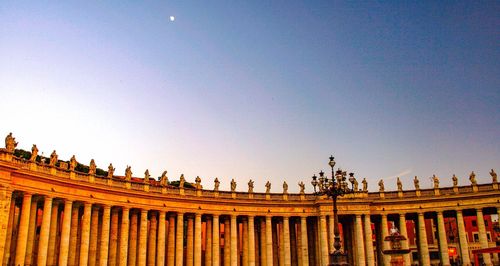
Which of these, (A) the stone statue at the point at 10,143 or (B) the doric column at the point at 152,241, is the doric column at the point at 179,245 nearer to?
(B) the doric column at the point at 152,241

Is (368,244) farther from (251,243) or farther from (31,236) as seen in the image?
(31,236)

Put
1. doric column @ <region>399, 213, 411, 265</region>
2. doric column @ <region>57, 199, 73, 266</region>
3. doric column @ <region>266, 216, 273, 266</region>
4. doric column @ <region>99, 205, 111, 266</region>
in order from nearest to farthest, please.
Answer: doric column @ <region>57, 199, 73, 266</region>
doric column @ <region>99, 205, 111, 266</region>
doric column @ <region>399, 213, 411, 265</region>
doric column @ <region>266, 216, 273, 266</region>

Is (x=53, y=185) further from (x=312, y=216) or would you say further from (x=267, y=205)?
(x=312, y=216)

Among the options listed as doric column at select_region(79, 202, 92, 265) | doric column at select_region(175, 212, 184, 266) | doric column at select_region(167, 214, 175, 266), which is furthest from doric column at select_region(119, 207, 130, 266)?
doric column at select_region(167, 214, 175, 266)

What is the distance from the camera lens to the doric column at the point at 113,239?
54.7m

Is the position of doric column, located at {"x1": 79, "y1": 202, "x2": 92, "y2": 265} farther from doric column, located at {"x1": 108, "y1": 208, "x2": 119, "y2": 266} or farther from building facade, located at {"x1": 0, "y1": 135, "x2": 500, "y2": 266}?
doric column, located at {"x1": 108, "y1": 208, "x2": 119, "y2": 266}

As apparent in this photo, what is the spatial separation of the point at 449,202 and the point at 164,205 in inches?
1583

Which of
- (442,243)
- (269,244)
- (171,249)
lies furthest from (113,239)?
(442,243)

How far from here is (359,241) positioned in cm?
6619

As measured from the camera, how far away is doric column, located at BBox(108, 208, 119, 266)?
5466 cm

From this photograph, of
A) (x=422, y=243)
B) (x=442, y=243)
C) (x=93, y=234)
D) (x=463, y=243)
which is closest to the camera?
(x=93, y=234)

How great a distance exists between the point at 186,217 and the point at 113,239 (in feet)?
42.9

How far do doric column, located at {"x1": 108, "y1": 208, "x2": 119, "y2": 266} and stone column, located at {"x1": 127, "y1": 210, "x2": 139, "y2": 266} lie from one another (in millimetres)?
2184

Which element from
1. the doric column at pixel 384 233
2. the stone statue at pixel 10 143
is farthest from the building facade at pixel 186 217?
the doric column at pixel 384 233
